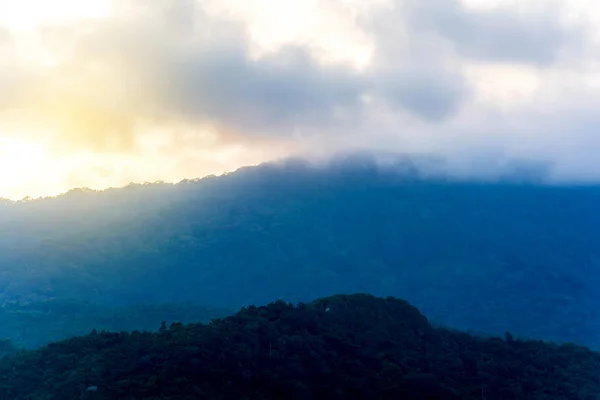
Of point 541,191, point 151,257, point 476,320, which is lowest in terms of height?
point 476,320

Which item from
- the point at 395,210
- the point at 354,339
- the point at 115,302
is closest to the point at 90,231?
the point at 115,302

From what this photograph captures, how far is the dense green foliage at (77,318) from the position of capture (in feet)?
225

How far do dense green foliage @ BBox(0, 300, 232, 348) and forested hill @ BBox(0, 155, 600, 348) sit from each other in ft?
23.2

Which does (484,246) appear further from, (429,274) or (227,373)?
(227,373)

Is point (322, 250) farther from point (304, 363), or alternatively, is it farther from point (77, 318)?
point (304, 363)

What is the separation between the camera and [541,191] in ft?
365

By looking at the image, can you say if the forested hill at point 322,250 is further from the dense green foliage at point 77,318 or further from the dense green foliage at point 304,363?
the dense green foliage at point 304,363

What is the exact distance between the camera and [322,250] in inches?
4045

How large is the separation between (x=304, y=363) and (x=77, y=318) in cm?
3897

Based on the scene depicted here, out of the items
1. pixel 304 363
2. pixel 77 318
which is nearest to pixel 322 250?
pixel 77 318

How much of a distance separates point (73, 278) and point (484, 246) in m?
44.9

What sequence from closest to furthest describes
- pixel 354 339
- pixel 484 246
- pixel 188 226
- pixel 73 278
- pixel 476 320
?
pixel 354 339 < pixel 476 320 < pixel 73 278 < pixel 484 246 < pixel 188 226

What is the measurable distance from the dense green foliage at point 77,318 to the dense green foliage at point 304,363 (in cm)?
2614

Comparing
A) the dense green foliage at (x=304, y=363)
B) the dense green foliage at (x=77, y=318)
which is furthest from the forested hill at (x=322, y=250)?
the dense green foliage at (x=304, y=363)
